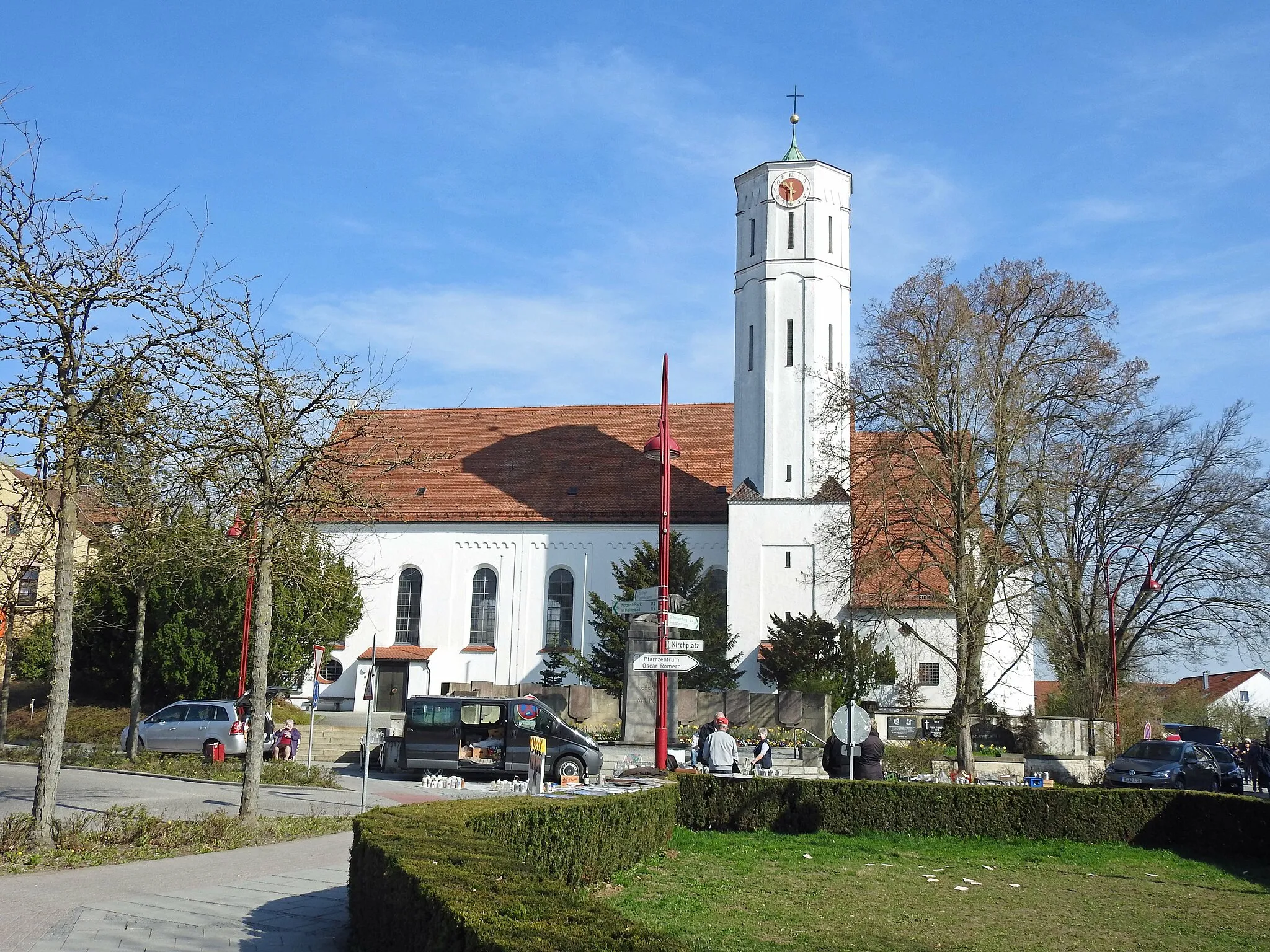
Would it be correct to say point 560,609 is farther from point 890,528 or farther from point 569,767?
point 569,767

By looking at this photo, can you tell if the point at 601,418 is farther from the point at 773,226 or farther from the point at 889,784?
the point at 889,784

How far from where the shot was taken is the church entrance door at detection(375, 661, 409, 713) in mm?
44281

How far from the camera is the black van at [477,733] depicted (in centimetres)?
2420

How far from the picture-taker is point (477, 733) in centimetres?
2441

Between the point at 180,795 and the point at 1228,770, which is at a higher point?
the point at 180,795

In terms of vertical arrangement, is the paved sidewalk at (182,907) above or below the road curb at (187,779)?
above

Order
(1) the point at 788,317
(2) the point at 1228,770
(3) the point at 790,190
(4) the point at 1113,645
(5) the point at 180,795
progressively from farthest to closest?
1. (3) the point at 790,190
2. (1) the point at 788,317
3. (4) the point at 1113,645
4. (2) the point at 1228,770
5. (5) the point at 180,795

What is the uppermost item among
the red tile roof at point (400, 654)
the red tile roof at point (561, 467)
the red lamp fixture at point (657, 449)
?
the red tile roof at point (561, 467)

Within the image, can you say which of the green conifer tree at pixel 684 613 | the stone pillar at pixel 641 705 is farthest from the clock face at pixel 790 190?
the stone pillar at pixel 641 705

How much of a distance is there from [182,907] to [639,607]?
397 inches

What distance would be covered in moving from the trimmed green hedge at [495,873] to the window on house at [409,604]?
33.4 m

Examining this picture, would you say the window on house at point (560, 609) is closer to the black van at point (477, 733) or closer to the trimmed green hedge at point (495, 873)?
the black van at point (477, 733)

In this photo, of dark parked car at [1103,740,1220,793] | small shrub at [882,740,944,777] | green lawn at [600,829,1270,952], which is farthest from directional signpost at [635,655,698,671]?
dark parked car at [1103,740,1220,793]

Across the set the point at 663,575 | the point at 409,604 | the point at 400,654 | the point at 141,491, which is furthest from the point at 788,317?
the point at 141,491
